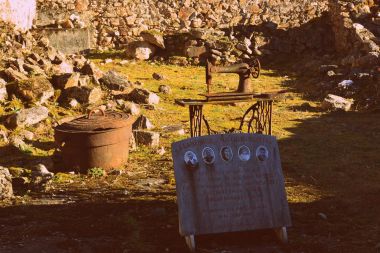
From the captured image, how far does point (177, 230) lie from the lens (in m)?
5.28

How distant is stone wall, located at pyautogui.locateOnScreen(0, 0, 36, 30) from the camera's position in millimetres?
15141

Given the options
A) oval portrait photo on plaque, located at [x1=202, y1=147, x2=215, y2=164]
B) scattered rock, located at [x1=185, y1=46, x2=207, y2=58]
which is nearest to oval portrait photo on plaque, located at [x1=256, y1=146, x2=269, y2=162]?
oval portrait photo on plaque, located at [x1=202, y1=147, x2=215, y2=164]

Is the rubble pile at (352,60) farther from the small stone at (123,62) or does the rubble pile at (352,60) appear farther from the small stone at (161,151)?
the small stone at (123,62)

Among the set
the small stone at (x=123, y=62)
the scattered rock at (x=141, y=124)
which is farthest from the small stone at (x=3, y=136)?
the small stone at (x=123, y=62)

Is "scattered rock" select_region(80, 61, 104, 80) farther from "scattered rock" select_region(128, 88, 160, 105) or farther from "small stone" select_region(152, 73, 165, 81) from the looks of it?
"small stone" select_region(152, 73, 165, 81)

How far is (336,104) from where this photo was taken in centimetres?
1182

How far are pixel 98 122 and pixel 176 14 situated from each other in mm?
13969

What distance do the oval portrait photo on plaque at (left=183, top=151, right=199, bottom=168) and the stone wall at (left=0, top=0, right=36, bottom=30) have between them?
39.4 ft

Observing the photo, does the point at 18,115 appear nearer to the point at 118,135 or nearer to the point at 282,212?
the point at 118,135

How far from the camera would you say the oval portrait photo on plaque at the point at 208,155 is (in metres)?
4.86

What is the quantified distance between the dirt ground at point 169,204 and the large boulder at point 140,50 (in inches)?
317

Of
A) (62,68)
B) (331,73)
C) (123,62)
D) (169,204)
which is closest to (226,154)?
(169,204)

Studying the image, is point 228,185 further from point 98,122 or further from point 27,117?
point 27,117

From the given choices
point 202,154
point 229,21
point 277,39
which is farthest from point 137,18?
point 202,154
